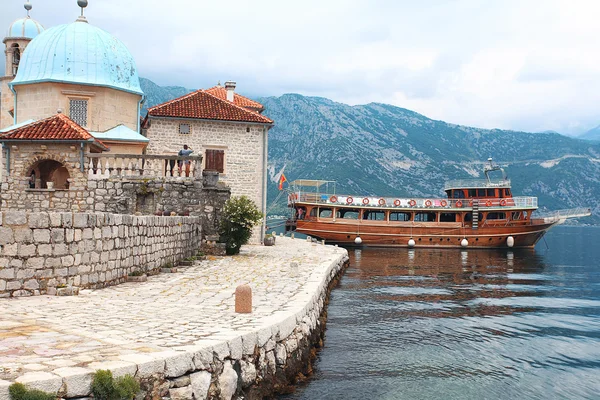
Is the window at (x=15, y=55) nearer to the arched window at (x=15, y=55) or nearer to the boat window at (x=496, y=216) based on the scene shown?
the arched window at (x=15, y=55)

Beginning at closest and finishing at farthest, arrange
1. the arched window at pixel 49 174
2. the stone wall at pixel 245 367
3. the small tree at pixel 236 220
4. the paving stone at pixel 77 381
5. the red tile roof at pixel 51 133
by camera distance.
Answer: the paving stone at pixel 77 381, the stone wall at pixel 245 367, the red tile roof at pixel 51 133, the small tree at pixel 236 220, the arched window at pixel 49 174

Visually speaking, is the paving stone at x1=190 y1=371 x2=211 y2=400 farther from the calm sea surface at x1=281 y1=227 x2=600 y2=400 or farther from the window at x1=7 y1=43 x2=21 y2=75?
the window at x1=7 y1=43 x2=21 y2=75

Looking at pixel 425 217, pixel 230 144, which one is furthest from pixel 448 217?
pixel 230 144

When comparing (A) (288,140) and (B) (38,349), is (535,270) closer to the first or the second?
(B) (38,349)

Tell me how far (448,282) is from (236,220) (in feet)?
30.5

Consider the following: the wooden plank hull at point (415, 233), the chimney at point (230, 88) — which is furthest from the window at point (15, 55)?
the wooden plank hull at point (415, 233)

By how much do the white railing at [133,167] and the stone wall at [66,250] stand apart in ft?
21.7

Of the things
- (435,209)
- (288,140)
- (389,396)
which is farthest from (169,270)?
(288,140)

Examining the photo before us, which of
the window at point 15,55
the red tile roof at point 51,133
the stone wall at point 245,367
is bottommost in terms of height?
the stone wall at point 245,367

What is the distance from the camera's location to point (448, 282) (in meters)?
21.8

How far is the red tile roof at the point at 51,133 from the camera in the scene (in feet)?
59.1

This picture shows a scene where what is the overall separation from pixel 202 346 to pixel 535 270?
1047 inches

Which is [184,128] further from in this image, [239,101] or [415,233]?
[415,233]

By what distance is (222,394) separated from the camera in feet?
18.5
